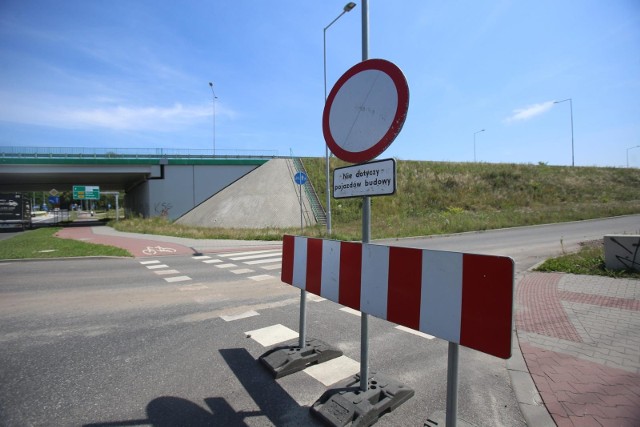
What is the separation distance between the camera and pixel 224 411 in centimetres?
282

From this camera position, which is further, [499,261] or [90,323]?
[90,323]

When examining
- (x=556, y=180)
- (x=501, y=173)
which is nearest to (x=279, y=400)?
(x=501, y=173)

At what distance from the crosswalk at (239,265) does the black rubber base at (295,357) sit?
4.43 metres

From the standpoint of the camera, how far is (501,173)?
36.4 metres

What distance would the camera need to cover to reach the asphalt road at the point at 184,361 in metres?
2.82

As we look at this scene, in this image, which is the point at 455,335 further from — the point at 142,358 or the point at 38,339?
the point at 38,339

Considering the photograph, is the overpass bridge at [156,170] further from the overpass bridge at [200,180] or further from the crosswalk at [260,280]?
the crosswalk at [260,280]

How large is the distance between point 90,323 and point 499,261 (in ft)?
18.6

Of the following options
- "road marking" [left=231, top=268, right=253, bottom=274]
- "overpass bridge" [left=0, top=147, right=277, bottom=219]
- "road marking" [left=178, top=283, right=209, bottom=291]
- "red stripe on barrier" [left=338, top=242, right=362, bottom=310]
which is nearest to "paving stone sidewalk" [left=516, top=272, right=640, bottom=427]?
"red stripe on barrier" [left=338, top=242, right=362, bottom=310]

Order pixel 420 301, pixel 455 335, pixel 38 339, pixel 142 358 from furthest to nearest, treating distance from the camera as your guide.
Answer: pixel 38 339 → pixel 142 358 → pixel 420 301 → pixel 455 335

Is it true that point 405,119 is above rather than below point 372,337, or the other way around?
above

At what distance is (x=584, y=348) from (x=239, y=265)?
8558 mm

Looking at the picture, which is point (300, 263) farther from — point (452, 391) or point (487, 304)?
point (487, 304)

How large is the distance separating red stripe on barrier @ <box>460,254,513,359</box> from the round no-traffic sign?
3.59 ft
